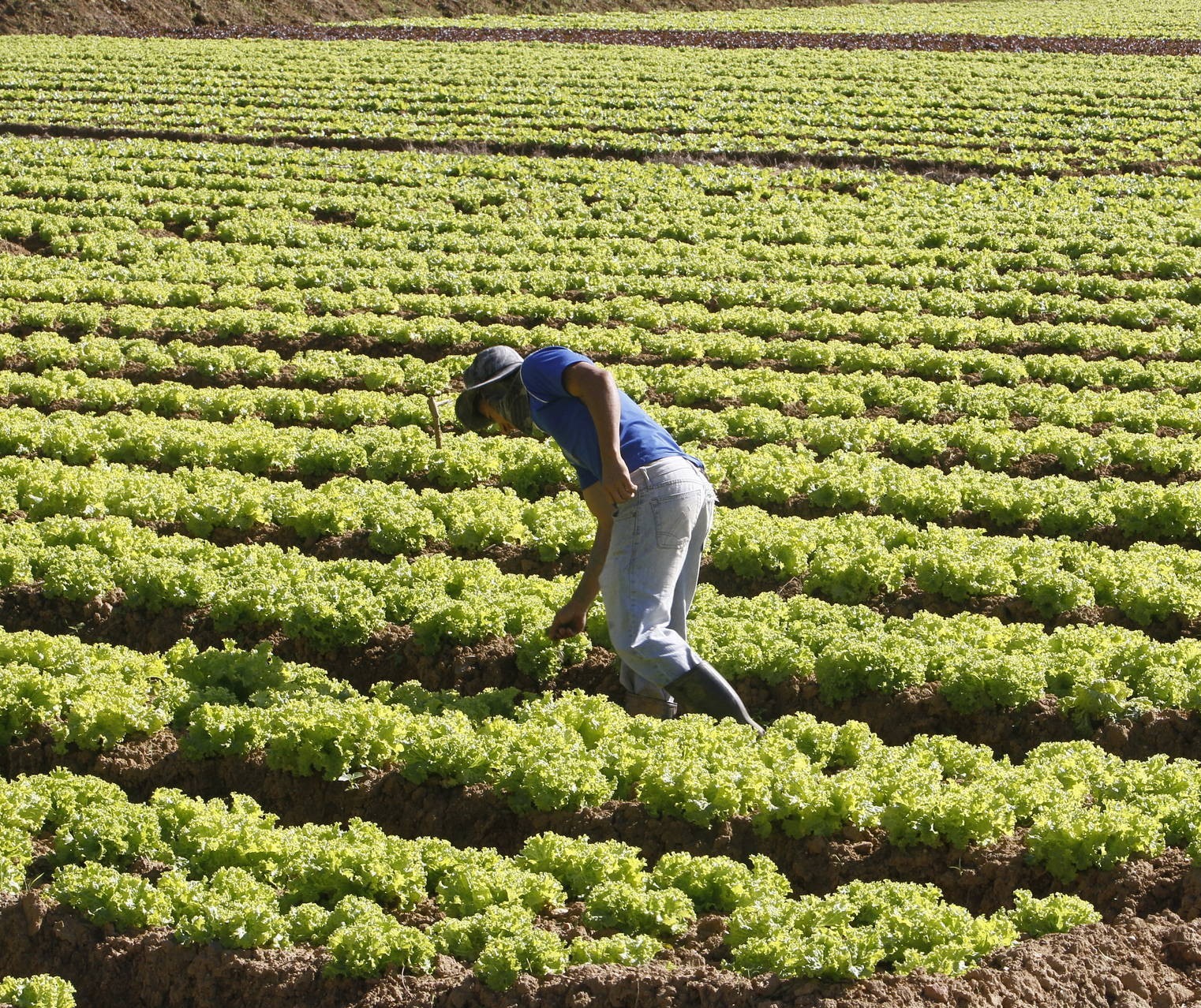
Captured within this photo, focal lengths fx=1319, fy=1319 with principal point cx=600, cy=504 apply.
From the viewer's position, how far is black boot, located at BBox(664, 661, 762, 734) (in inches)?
297

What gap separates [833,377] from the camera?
1498 cm

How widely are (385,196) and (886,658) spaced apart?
17767mm

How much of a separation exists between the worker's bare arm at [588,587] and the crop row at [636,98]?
2176 centimetres

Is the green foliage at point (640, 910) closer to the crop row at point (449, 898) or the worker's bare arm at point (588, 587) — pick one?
the crop row at point (449, 898)

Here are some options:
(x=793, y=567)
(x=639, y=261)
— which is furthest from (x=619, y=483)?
(x=639, y=261)

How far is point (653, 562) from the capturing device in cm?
734

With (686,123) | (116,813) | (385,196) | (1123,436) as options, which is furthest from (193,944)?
(686,123)

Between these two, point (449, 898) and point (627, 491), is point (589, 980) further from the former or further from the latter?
point (627, 491)

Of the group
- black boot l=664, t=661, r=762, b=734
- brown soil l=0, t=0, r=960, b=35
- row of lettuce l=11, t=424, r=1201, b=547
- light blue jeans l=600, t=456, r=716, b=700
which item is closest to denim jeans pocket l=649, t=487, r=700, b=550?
light blue jeans l=600, t=456, r=716, b=700

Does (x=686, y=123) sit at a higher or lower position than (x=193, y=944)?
higher

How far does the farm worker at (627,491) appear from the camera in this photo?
715 centimetres

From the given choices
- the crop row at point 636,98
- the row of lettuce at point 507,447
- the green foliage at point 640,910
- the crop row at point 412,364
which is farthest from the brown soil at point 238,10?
the green foliage at point 640,910

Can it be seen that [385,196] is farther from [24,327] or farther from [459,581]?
[459,581]

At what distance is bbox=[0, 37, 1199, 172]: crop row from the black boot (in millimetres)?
22121
